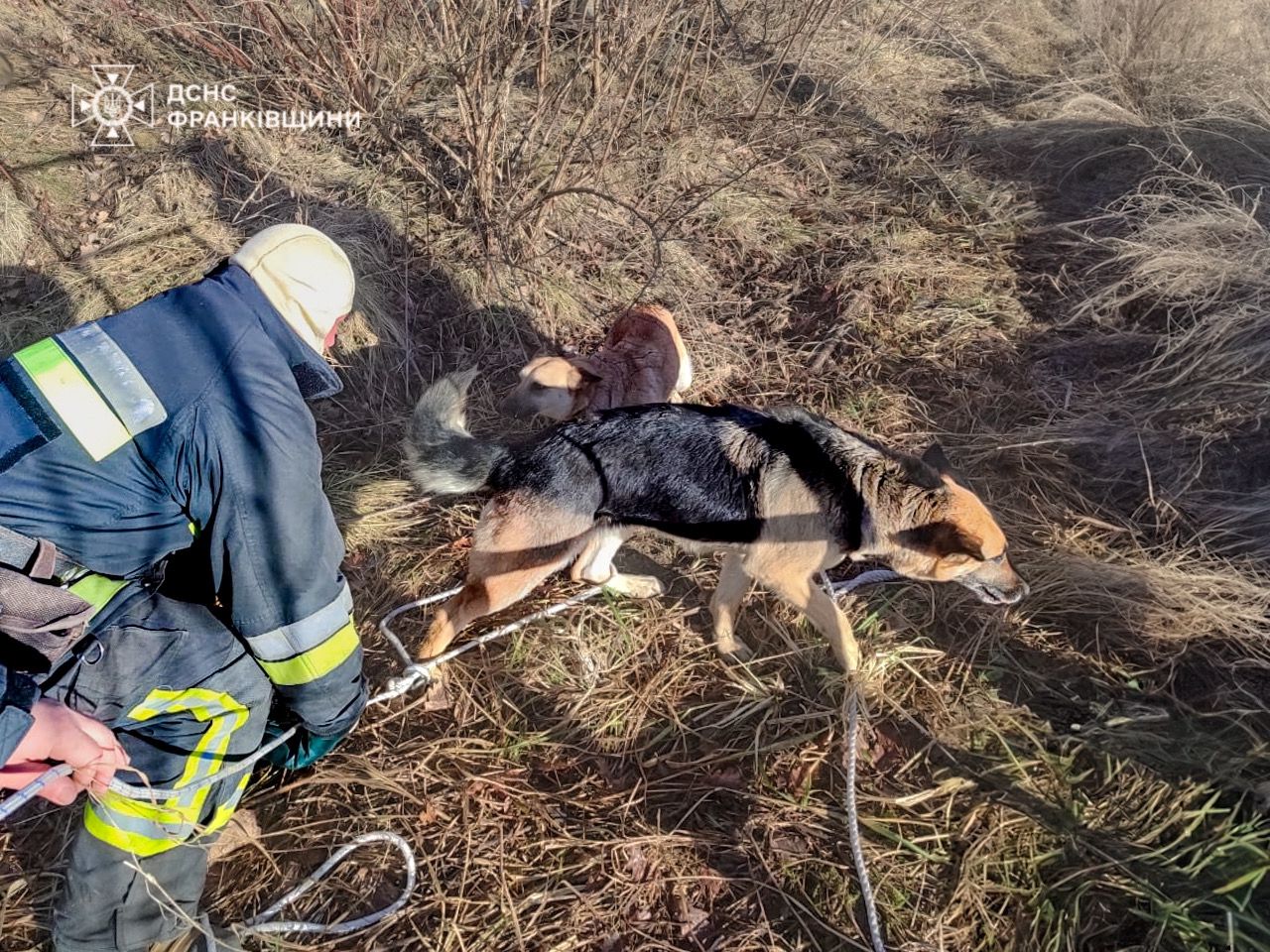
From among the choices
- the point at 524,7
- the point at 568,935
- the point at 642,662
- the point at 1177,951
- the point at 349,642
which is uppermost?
the point at 524,7

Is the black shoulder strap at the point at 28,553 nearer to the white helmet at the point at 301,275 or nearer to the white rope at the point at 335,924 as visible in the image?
the white helmet at the point at 301,275

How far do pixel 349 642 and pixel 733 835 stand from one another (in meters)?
1.81

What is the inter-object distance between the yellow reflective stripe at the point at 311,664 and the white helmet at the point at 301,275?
1.16 metres

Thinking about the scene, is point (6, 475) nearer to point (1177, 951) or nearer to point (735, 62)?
point (1177, 951)

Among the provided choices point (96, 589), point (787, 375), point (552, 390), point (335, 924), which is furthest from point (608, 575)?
point (96, 589)

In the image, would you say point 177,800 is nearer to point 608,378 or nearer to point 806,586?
point 806,586

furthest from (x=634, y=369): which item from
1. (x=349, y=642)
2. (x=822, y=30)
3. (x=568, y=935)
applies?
(x=822, y=30)

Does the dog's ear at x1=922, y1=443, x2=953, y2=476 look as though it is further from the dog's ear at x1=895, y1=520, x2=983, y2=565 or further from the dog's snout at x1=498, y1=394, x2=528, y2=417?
the dog's snout at x1=498, y1=394, x2=528, y2=417

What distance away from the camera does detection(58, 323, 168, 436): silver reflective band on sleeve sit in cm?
249

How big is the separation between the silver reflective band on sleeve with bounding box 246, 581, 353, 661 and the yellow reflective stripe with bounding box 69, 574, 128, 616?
523 millimetres

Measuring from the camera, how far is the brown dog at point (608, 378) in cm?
526

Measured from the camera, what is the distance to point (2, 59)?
21.1ft

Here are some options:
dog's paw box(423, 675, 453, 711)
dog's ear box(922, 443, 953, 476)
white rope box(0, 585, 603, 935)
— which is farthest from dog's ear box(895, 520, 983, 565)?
dog's paw box(423, 675, 453, 711)

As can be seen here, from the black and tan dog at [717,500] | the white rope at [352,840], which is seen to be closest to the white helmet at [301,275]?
the black and tan dog at [717,500]
